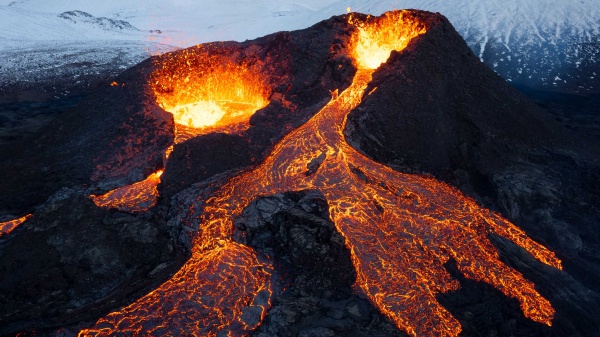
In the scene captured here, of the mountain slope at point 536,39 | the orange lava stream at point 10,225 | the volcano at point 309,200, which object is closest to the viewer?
the volcano at point 309,200

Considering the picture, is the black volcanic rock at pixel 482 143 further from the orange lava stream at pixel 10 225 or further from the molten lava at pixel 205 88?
the orange lava stream at pixel 10 225

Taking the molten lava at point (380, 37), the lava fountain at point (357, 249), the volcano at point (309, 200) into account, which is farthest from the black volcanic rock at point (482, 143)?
the molten lava at point (380, 37)

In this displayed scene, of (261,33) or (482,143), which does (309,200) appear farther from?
(261,33)

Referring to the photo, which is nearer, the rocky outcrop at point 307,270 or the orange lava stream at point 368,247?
the rocky outcrop at point 307,270

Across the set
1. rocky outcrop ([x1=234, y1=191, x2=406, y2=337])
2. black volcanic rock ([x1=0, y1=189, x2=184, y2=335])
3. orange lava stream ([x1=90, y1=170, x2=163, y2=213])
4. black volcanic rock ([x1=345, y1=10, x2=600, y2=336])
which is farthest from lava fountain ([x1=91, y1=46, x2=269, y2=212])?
black volcanic rock ([x1=0, y1=189, x2=184, y2=335])

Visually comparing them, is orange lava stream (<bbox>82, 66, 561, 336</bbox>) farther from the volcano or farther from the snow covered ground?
the snow covered ground

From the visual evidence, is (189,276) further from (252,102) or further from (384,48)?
(384,48)
